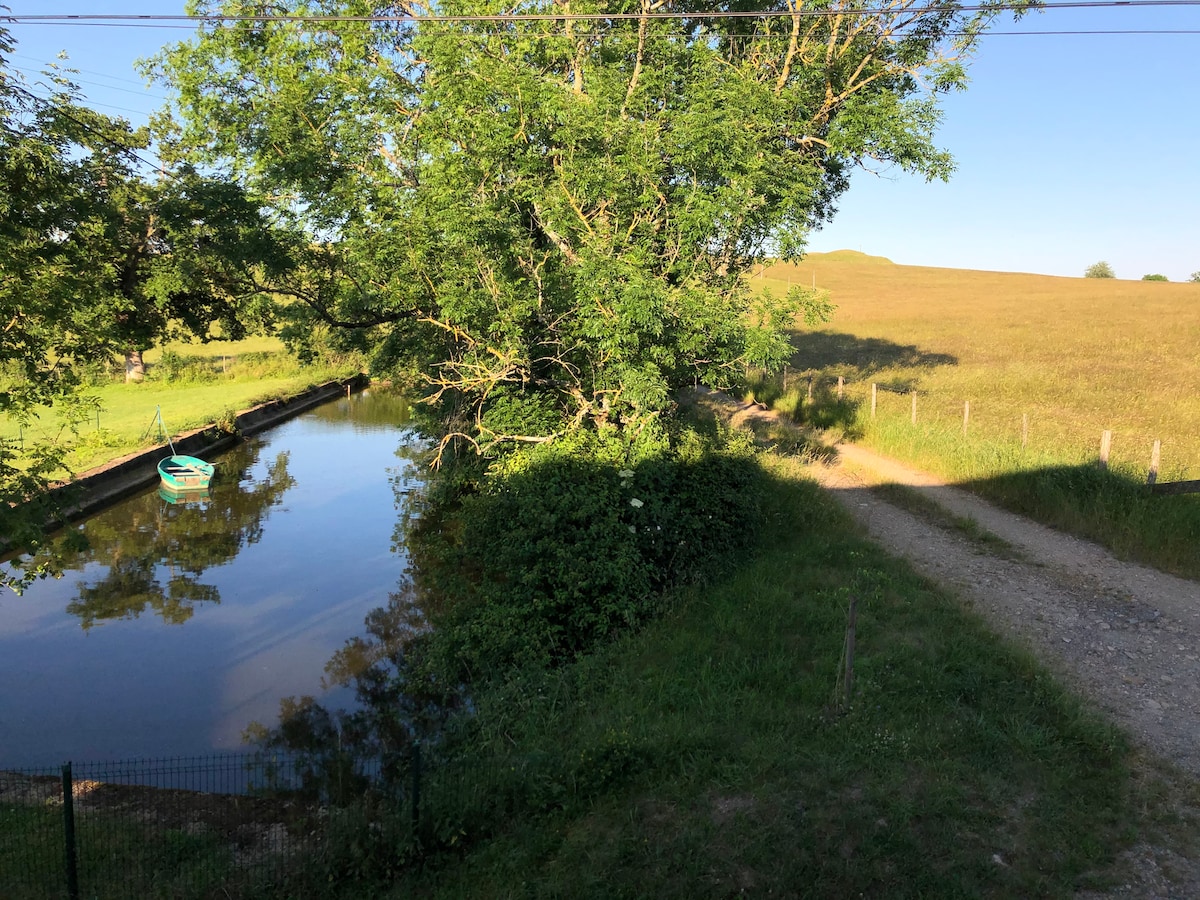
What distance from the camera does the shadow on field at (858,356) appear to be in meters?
36.1

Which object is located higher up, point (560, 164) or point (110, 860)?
point (560, 164)

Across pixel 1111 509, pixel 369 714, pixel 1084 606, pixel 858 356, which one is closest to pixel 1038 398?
pixel 858 356

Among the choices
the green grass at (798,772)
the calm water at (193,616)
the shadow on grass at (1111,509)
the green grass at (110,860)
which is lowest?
the calm water at (193,616)

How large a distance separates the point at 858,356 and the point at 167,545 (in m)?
33.3

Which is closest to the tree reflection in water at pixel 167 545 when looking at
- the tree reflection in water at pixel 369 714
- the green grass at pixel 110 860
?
the tree reflection in water at pixel 369 714

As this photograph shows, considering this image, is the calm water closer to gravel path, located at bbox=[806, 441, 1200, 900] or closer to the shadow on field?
gravel path, located at bbox=[806, 441, 1200, 900]

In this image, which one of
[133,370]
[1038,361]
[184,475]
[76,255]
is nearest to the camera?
[76,255]

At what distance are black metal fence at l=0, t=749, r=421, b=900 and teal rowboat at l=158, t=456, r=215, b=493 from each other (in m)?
14.4

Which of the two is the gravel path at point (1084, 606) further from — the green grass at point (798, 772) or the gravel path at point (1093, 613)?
the green grass at point (798, 772)

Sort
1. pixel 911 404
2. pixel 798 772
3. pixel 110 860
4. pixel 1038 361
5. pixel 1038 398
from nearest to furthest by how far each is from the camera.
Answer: pixel 110 860, pixel 798 772, pixel 911 404, pixel 1038 398, pixel 1038 361

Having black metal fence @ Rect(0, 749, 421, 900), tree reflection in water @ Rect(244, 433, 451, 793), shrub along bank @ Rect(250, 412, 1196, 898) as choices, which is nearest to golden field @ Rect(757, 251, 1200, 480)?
shrub along bank @ Rect(250, 412, 1196, 898)

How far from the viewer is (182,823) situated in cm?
784

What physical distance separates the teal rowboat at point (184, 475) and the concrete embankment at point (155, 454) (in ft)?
4.35

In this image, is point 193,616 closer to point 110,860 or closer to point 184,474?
point 110,860
